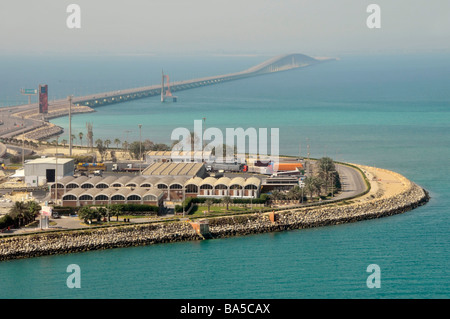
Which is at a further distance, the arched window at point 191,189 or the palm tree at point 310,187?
the arched window at point 191,189

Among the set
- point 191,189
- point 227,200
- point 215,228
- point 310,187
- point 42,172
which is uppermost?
point 42,172

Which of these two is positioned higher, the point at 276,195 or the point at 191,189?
the point at 191,189

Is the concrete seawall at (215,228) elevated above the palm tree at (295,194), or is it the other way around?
the palm tree at (295,194)

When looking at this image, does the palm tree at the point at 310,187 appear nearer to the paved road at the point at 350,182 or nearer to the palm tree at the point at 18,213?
the paved road at the point at 350,182

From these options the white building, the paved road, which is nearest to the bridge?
the white building

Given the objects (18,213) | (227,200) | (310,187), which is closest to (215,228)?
(227,200)

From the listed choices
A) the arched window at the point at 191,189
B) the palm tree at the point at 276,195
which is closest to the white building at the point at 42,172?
the arched window at the point at 191,189

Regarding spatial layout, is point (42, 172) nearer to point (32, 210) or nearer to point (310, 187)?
point (32, 210)

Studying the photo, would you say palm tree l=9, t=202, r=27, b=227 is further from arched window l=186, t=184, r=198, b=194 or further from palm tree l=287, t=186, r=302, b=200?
palm tree l=287, t=186, r=302, b=200
